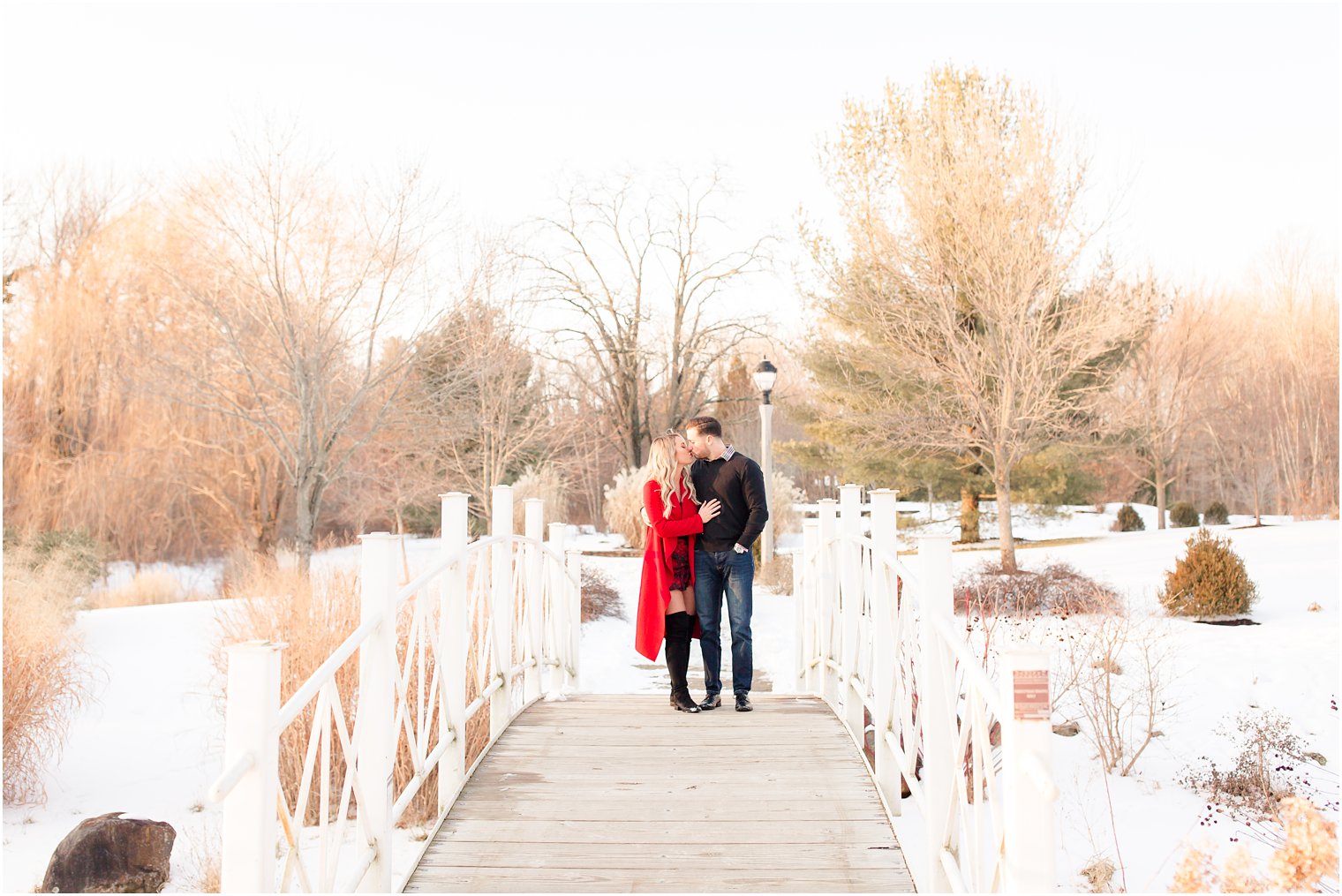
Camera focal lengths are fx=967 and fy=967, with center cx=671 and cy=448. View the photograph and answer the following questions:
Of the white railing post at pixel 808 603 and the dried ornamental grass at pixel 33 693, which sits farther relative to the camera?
the dried ornamental grass at pixel 33 693

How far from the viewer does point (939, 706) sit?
3365 millimetres

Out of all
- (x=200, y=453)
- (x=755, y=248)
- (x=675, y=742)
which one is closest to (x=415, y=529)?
(x=200, y=453)

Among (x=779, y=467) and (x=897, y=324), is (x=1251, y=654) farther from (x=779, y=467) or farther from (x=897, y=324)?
(x=779, y=467)

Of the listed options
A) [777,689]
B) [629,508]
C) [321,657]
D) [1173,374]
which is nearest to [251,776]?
[321,657]

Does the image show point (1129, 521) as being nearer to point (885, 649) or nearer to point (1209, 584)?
point (1209, 584)

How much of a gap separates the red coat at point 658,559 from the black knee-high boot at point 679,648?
0.08 meters

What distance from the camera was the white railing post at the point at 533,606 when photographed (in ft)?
20.9

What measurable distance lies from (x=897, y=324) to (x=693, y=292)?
1333 cm

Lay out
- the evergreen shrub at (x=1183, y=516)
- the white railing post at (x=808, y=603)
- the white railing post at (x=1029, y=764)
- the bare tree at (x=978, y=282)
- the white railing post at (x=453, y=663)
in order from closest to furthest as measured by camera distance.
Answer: the white railing post at (x=1029, y=764) < the white railing post at (x=453, y=663) < the white railing post at (x=808, y=603) < the bare tree at (x=978, y=282) < the evergreen shrub at (x=1183, y=516)

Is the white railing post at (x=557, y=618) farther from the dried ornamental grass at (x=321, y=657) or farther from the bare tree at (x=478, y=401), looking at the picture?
the bare tree at (x=478, y=401)

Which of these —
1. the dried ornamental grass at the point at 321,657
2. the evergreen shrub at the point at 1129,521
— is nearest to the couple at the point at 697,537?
the dried ornamental grass at the point at 321,657

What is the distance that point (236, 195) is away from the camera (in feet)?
50.2

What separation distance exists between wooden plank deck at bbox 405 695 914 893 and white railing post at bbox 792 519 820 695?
1.62 m

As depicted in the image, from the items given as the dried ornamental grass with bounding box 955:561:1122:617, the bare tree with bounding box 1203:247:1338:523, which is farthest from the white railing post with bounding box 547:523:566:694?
the bare tree with bounding box 1203:247:1338:523
